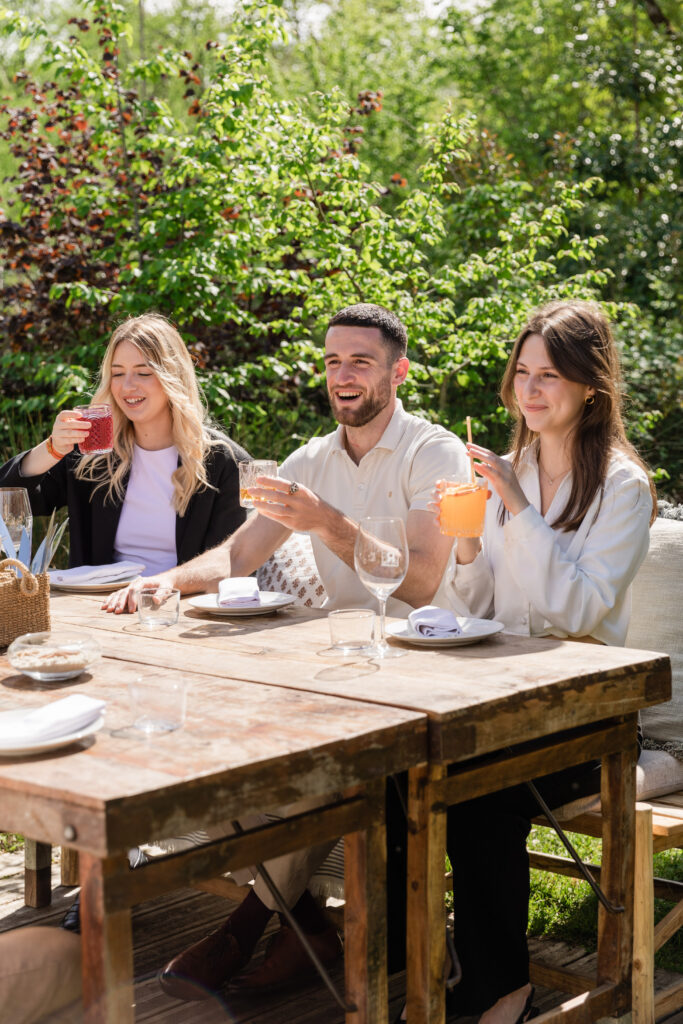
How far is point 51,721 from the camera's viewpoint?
66.7 inches

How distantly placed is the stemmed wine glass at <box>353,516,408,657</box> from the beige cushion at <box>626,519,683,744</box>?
0.94 meters

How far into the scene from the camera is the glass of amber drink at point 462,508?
2.63 m

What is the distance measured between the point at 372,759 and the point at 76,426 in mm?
1829

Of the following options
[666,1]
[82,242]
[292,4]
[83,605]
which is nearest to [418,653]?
[83,605]

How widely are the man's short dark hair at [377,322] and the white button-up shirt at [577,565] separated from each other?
0.87 m

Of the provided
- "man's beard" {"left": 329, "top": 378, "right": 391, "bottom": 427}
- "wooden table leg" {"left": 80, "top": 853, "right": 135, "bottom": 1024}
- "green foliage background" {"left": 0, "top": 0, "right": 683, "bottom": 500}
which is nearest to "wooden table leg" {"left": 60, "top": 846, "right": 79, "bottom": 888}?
"man's beard" {"left": 329, "top": 378, "right": 391, "bottom": 427}

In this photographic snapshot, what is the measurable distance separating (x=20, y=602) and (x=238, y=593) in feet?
1.93

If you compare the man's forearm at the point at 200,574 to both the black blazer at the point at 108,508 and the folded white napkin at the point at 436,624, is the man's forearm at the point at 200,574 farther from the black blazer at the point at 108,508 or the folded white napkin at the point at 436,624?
the folded white napkin at the point at 436,624

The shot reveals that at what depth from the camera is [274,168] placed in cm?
559

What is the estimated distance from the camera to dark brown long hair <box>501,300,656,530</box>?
2.85 meters

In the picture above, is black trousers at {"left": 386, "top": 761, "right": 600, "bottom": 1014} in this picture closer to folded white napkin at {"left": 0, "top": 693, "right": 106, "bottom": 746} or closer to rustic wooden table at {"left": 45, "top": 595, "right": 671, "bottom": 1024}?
rustic wooden table at {"left": 45, "top": 595, "right": 671, "bottom": 1024}

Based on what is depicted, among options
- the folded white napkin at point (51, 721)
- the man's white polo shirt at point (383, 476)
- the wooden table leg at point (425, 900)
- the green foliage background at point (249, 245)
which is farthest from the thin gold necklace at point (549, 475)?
the green foliage background at point (249, 245)

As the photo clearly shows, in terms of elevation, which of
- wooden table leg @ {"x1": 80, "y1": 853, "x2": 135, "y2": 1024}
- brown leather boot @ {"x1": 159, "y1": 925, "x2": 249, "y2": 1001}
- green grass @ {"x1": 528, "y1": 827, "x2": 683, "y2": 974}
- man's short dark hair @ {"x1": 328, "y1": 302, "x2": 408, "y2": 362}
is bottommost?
green grass @ {"x1": 528, "y1": 827, "x2": 683, "y2": 974}

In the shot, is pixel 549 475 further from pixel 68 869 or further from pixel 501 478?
pixel 68 869
